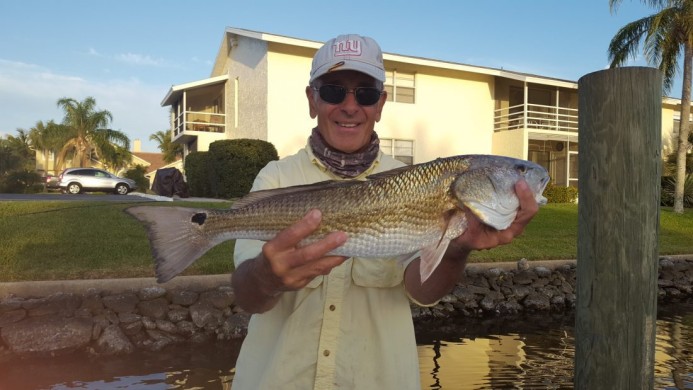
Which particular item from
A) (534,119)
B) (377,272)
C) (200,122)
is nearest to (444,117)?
(534,119)

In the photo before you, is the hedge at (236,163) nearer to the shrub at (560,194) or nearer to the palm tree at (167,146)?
the shrub at (560,194)

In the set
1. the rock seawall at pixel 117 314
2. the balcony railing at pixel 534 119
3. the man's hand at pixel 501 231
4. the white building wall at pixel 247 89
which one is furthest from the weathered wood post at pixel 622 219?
the balcony railing at pixel 534 119

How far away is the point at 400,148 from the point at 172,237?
930 inches

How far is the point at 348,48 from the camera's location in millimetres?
2613

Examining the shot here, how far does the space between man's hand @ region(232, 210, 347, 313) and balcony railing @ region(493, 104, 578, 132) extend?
2611cm

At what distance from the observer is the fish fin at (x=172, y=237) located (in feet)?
7.39

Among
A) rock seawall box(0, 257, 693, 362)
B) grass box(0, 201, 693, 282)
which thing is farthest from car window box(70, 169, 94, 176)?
rock seawall box(0, 257, 693, 362)

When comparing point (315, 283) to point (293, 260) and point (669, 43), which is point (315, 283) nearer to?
point (293, 260)

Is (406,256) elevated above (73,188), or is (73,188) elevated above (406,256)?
(73,188)

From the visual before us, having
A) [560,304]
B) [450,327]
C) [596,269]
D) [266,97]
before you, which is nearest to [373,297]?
[596,269]

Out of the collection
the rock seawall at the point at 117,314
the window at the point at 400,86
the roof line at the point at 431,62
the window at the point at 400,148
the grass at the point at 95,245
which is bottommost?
the rock seawall at the point at 117,314

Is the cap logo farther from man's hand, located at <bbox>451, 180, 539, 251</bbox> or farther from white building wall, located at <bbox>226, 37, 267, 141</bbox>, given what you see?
white building wall, located at <bbox>226, 37, 267, 141</bbox>

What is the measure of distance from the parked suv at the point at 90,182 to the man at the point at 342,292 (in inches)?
1392

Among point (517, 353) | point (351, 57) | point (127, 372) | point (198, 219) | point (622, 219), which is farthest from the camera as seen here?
point (517, 353)
